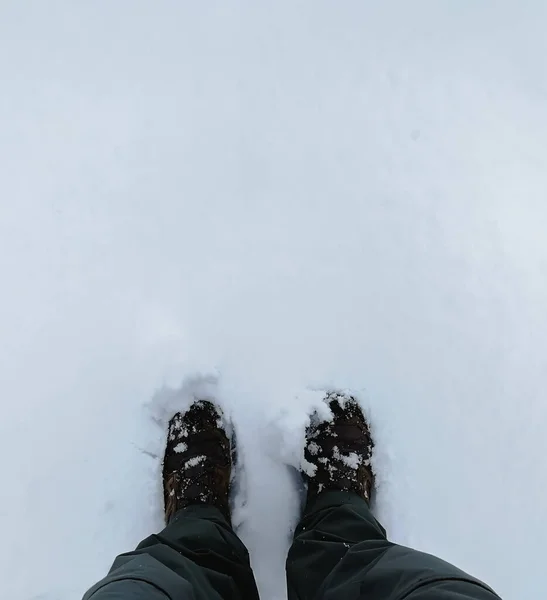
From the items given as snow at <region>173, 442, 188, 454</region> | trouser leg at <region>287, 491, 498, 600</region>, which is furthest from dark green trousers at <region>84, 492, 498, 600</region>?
snow at <region>173, 442, 188, 454</region>

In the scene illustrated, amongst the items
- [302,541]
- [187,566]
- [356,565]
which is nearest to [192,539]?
[187,566]

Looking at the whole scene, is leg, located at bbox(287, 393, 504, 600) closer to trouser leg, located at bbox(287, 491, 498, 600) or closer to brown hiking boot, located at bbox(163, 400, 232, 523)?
trouser leg, located at bbox(287, 491, 498, 600)

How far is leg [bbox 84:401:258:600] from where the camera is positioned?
2.36 ft

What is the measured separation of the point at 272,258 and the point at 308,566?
0.72 m

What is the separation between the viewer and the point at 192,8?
1.47 meters

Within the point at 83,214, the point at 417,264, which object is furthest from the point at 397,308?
the point at 83,214

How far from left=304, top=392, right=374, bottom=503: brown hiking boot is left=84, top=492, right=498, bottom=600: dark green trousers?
0.13 ft

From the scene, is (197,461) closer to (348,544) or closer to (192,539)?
(192,539)

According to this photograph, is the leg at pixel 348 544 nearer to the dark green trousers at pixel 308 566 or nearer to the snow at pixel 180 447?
the dark green trousers at pixel 308 566

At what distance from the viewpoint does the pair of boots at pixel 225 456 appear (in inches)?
45.1

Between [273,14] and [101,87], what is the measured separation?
57 cm

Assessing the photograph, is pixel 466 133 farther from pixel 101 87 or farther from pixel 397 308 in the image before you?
pixel 101 87

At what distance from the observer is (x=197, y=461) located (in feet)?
3.86

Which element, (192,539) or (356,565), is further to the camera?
(192,539)
